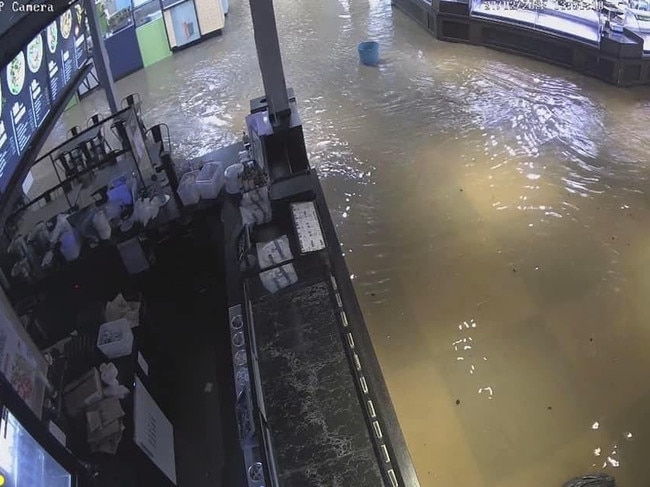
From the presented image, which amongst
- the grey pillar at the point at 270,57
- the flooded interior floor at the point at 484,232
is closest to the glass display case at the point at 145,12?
the flooded interior floor at the point at 484,232

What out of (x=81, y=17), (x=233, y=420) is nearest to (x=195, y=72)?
(x=81, y=17)

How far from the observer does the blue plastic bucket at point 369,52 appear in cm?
963

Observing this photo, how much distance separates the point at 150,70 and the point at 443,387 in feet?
28.1

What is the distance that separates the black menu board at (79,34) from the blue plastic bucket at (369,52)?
4.49 metres

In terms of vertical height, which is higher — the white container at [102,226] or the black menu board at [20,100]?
the black menu board at [20,100]

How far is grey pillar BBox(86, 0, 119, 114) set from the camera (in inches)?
271

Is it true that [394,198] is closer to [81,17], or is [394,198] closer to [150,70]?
[81,17]

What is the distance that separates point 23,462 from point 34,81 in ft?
10.8

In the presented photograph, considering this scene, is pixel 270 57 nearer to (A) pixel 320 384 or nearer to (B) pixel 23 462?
(A) pixel 320 384

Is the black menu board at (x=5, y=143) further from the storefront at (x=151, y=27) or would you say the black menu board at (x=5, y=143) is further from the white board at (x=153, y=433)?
the storefront at (x=151, y=27)

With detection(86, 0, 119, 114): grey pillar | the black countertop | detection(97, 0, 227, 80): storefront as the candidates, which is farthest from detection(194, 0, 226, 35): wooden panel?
the black countertop

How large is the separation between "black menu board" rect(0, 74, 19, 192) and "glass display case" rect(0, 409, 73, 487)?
6.29 feet

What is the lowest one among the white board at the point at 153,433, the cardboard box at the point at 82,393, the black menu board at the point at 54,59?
the white board at the point at 153,433

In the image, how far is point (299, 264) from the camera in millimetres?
4434
